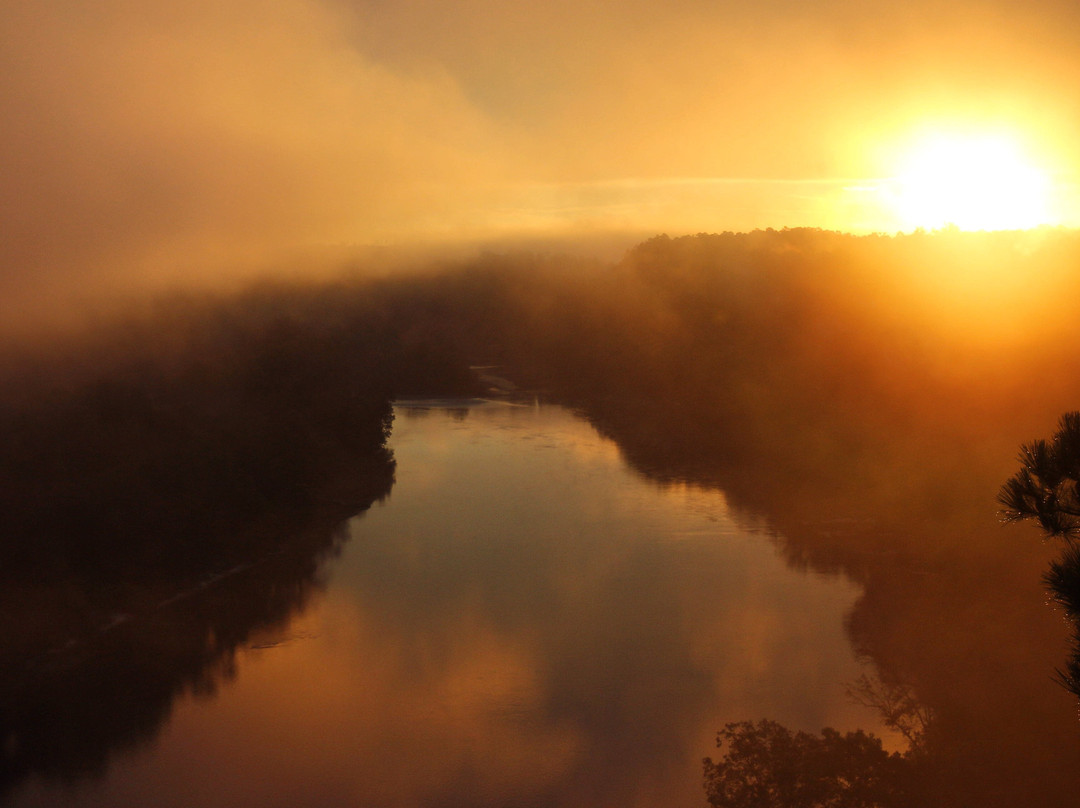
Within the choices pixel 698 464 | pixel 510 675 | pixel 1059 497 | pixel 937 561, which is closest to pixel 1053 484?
pixel 1059 497

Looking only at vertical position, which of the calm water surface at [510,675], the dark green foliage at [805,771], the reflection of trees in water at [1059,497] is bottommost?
the calm water surface at [510,675]

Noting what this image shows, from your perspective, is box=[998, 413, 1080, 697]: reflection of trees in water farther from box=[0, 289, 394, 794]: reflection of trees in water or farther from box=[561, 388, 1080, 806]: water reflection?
box=[0, 289, 394, 794]: reflection of trees in water

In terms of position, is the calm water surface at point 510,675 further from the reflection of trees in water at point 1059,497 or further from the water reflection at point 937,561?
the reflection of trees in water at point 1059,497

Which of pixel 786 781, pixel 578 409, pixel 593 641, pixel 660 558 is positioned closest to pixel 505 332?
pixel 578 409

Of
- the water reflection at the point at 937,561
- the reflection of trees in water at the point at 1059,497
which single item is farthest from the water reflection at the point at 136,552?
the reflection of trees in water at the point at 1059,497

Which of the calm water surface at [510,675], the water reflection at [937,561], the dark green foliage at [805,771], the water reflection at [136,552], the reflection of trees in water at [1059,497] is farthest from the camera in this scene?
the water reflection at [136,552]

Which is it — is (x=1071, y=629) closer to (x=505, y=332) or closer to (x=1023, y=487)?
(x=1023, y=487)
